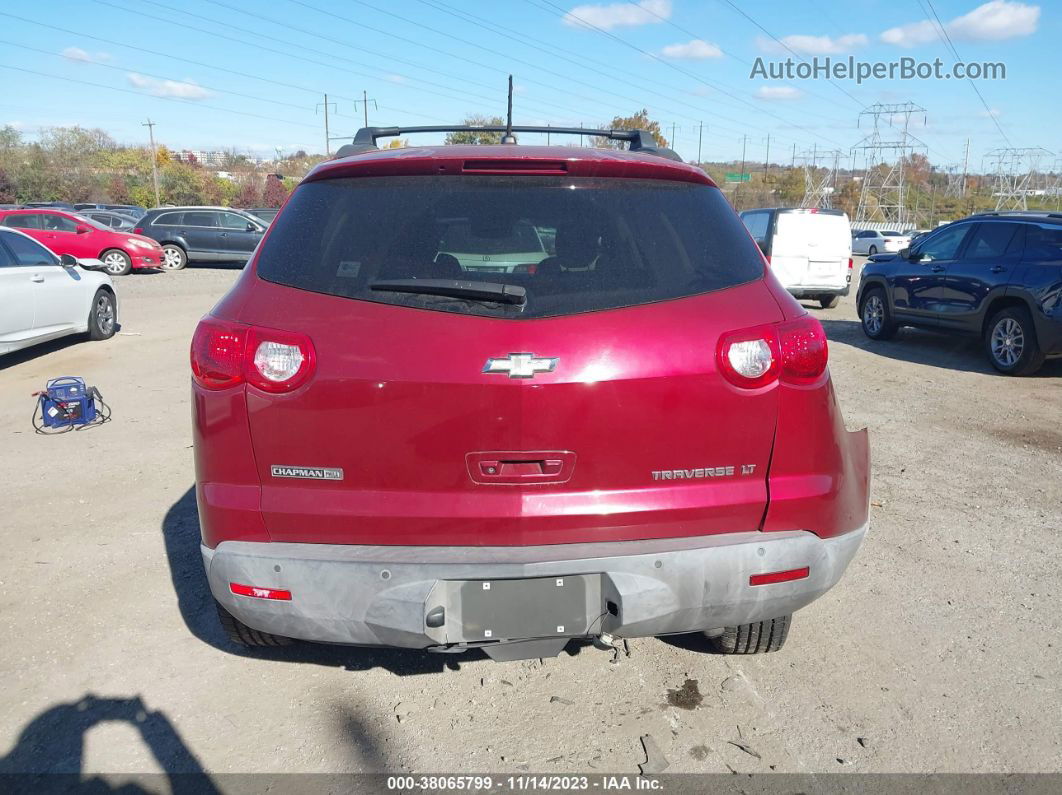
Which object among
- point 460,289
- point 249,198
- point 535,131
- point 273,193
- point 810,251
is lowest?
point 810,251

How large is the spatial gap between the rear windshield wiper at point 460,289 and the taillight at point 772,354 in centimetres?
62

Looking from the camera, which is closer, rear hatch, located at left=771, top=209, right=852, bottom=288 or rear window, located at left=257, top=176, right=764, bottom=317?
rear window, located at left=257, top=176, right=764, bottom=317

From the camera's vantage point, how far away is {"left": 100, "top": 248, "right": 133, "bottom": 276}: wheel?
62.5 ft

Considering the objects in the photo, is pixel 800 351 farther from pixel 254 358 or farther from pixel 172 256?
pixel 172 256

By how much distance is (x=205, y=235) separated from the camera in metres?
21.4

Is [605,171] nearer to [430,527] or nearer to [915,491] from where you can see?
[430,527]

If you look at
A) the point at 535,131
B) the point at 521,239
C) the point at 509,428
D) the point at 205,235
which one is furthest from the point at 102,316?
the point at 205,235

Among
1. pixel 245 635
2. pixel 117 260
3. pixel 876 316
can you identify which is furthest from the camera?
pixel 117 260

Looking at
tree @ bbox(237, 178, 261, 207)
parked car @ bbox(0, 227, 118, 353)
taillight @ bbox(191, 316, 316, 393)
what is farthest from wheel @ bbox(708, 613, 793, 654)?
tree @ bbox(237, 178, 261, 207)

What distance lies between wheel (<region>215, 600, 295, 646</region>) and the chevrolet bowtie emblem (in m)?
1.41

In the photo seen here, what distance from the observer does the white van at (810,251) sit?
621 inches

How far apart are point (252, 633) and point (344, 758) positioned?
0.63 meters

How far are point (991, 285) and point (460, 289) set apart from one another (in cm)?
906

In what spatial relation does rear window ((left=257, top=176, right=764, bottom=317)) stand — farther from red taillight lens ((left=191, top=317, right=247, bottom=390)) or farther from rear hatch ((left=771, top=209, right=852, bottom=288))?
rear hatch ((left=771, top=209, right=852, bottom=288))
